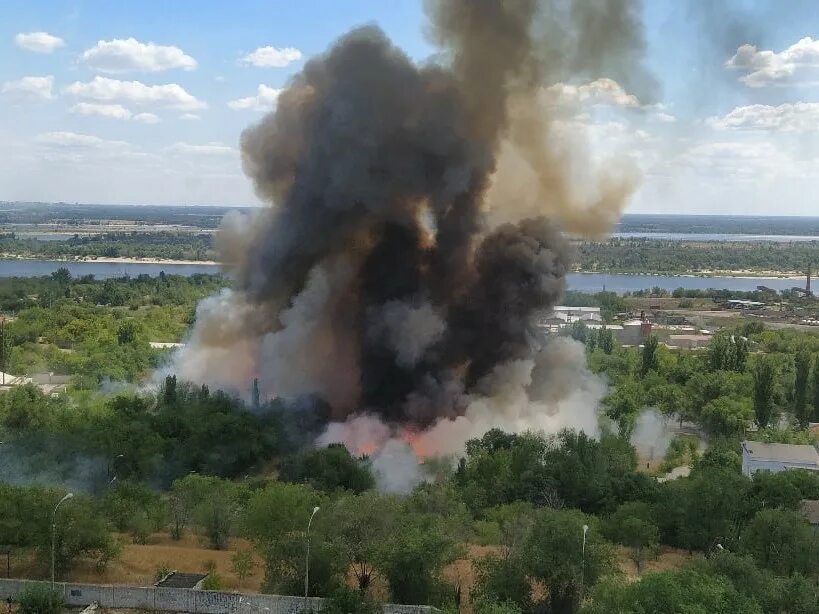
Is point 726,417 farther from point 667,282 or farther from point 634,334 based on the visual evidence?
point 667,282

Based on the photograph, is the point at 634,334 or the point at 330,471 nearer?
the point at 330,471

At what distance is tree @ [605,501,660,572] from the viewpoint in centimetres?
2884

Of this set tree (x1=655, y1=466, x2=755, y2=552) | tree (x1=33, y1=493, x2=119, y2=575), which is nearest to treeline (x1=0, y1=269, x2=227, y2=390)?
tree (x1=33, y1=493, x2=119, y2=575)

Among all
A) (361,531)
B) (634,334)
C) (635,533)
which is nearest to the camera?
(361,531)

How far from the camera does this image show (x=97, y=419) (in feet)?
135

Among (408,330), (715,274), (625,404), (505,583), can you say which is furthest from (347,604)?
(715,274)

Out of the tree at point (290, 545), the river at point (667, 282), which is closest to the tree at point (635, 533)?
the tree at point (290, 545)

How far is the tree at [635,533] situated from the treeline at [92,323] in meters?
37.9

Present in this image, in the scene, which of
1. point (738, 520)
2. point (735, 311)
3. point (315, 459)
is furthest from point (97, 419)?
point (735, 311)

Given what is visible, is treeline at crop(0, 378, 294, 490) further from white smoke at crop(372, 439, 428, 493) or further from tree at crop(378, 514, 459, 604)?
tree at crop(378, 514, 459, 604)

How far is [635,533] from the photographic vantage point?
2888 cm

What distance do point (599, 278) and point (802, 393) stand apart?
127629 millimetres

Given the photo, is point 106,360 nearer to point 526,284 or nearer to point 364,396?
point 364,396

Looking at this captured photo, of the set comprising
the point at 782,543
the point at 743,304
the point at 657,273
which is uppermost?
the point at 782,543
